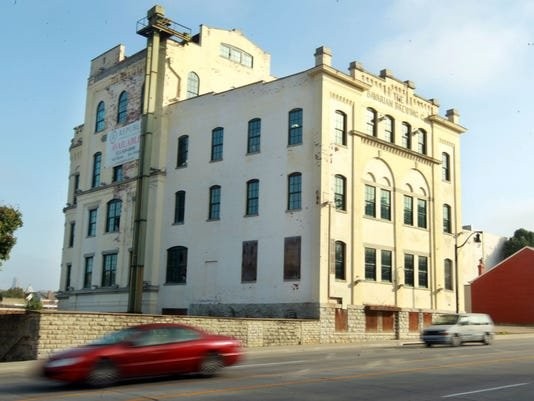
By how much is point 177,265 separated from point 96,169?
1192 centimetres

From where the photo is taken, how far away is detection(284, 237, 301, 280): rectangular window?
111 feet

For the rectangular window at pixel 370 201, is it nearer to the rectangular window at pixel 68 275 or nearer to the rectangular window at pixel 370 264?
the rectangular window at pixel 370 264

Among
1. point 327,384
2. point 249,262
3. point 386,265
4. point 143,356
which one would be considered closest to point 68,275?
point 249,262

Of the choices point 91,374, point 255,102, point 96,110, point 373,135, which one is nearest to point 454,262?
point 373,135

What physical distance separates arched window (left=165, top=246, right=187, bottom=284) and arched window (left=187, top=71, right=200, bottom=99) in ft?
35.0

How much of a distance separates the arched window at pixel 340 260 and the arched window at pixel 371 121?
291 inches

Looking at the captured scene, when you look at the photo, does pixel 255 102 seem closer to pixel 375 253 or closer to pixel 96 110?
pixel 375 253

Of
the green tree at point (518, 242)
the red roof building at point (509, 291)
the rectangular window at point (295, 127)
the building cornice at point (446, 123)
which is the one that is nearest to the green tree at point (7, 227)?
the rectangular window at point (295, 127)

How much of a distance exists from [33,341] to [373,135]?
892 inches

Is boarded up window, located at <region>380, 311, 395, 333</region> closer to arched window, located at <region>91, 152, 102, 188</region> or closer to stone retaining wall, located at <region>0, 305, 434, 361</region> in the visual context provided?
stone retaining wall, located at <region>0, 305, 434, 361</region>

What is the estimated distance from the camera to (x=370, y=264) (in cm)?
3650

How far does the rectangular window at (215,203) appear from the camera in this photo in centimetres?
3856

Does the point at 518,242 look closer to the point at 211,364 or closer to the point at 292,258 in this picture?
the point at 292,258

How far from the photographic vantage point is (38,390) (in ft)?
45.0
